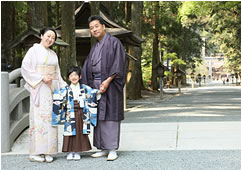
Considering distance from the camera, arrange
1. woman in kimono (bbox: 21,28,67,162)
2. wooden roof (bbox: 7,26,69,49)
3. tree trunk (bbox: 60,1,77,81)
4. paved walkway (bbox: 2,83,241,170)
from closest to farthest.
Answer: paved walkway (bbox: 2,83,241,170)
woman in kimono (bbox: 21,28,67,162)
wooden roof (bbox: 7,26,69,49)
tree trunk (bbox: 60,1,77,81)

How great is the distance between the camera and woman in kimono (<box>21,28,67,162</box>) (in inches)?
247

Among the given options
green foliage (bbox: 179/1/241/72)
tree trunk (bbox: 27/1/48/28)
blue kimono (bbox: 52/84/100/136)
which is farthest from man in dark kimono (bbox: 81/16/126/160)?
→ green foliage (bbox: 179/1/241/72)

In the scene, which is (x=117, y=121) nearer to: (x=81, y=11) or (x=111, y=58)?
(x=111, y=58)

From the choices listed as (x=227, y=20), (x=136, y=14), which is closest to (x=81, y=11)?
(x=136, y=14)

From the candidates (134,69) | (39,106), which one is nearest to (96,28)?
(39,106)

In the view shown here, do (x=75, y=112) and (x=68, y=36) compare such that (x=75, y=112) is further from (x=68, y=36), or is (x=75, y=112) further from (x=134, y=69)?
(x=134, y=69)

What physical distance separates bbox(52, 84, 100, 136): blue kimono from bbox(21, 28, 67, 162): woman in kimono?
135 millimetres

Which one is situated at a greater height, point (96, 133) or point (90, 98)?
point (90, 98)

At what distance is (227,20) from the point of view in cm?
3328

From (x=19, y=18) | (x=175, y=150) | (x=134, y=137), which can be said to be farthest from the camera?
(x=19, y=18)

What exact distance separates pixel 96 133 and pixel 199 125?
4662 millimetres

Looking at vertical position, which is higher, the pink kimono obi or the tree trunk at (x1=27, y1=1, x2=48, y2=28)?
the tree trunk at (x1=27, y1=1, x2=48, y2=28)

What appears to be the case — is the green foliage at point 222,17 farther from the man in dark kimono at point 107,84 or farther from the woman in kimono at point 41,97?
the woman in kimono at point 41,97

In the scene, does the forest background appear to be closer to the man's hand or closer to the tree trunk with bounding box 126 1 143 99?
the tree trunk with bounding box 126 1 143 99
